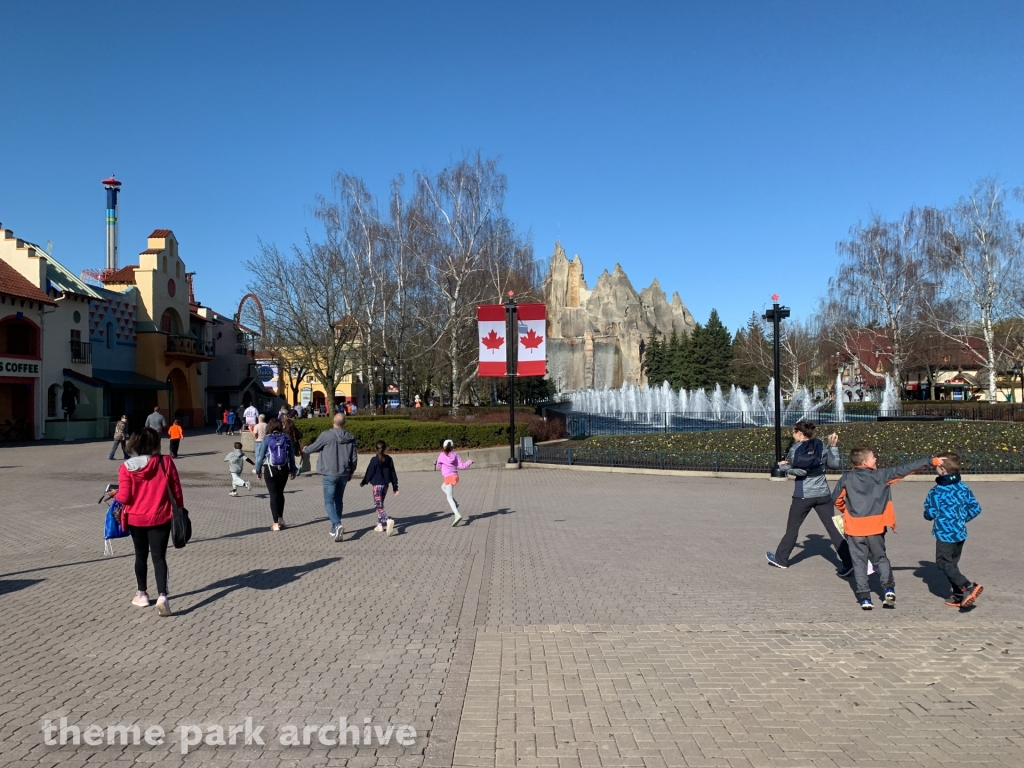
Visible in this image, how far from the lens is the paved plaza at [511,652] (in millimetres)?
4180

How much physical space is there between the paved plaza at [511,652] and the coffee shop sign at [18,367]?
2355cm

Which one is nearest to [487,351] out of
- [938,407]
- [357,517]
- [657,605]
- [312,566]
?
[357,517]

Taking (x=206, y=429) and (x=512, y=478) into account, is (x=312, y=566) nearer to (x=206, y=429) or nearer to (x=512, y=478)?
(x=512, y=478)

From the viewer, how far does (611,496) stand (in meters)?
15.1

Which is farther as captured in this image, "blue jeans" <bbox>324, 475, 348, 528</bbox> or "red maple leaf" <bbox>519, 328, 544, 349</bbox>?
"red maple leaf" <bbox>519, 328, 544, 349</bbox>

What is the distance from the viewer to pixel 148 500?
666cm

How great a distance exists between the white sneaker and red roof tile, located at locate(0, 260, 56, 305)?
96.2 feet

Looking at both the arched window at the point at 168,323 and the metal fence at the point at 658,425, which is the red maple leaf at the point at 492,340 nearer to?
the metal fence at the point at 658,425

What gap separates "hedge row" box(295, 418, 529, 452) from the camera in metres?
21.3

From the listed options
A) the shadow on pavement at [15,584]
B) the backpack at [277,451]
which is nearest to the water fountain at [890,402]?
the backpack at [277,451]

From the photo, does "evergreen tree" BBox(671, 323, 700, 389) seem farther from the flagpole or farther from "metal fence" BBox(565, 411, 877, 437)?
the flagpole

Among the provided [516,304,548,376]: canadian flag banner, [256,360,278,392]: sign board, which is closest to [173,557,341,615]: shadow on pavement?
[516,304,548,376]: canadian flag banner

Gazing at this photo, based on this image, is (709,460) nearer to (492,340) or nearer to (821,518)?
(492,340)

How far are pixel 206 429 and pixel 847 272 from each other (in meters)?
37.2
